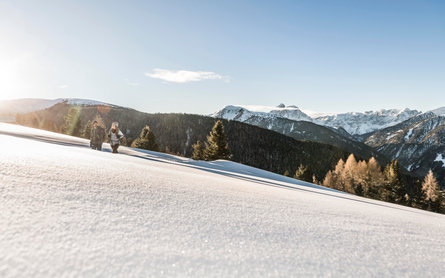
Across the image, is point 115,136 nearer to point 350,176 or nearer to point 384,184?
point 384,184

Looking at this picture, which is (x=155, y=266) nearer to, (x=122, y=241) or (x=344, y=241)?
(x=122, y=241)

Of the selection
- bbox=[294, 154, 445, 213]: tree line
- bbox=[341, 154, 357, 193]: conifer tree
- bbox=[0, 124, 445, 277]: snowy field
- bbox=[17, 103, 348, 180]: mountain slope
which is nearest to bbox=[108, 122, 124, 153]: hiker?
bbox=[0, 124, 445, 277]: snowy field

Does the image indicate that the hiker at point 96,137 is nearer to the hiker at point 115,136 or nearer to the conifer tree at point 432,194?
the hiker at point 115,136

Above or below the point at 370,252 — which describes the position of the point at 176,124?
above

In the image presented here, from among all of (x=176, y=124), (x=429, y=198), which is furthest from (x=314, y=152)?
(x=429, y=198)

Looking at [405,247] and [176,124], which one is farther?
[176,124]

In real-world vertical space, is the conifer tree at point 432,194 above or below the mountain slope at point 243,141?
below

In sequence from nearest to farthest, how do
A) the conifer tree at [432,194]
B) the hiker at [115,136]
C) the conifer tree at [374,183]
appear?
the hiker at [115,136] < the conifer tree at [432,194] < the conifer tree at [374,183]

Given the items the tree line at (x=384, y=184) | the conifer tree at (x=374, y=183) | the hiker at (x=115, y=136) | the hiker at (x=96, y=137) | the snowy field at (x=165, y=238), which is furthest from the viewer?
the conifer tree at (x=374, y=183)

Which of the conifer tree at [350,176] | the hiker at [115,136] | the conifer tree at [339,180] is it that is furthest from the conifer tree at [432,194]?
the hiker at [115,136]

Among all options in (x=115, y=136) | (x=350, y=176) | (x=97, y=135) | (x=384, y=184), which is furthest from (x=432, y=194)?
(x=97, y=135)

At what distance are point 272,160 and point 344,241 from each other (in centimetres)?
16148

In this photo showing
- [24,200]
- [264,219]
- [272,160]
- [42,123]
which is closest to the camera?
[24,200]

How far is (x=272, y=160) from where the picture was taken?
522 feet
